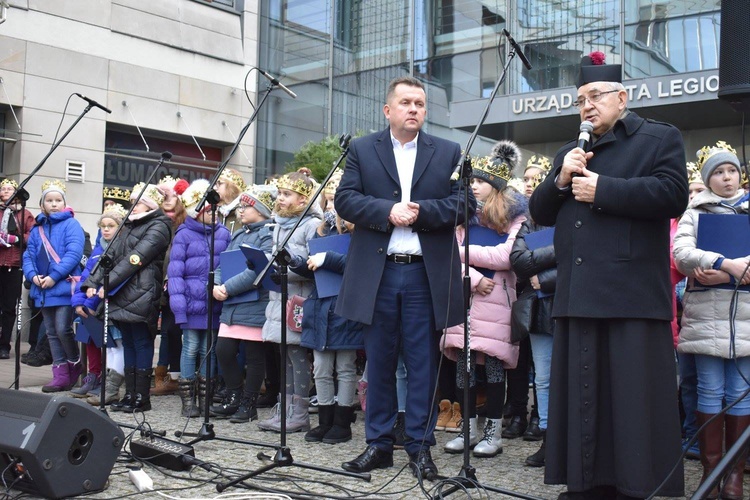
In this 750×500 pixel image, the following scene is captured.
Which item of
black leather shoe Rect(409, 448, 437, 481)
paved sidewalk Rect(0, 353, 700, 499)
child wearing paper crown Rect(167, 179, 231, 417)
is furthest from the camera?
child wearing paper crown Rect(167, 179, 231, 417)

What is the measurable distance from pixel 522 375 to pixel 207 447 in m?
2.29

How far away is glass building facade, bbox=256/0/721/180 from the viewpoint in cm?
1308

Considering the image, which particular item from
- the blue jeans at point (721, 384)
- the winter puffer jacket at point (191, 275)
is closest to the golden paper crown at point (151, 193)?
the winter puffer jacket at point (191, 275)

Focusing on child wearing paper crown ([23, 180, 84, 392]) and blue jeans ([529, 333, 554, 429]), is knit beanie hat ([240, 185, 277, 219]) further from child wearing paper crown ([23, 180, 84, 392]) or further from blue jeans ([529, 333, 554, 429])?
blue jeans ([529, 333, 554, 429])

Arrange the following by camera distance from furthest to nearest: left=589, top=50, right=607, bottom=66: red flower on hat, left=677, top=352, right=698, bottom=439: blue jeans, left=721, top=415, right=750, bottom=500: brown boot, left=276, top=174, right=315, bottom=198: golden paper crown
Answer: left=276, top=174, right=315, bottom=198: golden paper crown < left=677, top=352, right=698, bottom=439: blue jeans < left=721, top=415, right=750, bottom=500: brown boot < left=589, top=50, right=607, bottom=66: red flower on hat

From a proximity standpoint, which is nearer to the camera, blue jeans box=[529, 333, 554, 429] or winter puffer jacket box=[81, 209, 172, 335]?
blue jeans box=[529, 333, 554, 429]

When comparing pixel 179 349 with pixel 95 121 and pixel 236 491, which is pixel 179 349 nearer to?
pixel 236 491

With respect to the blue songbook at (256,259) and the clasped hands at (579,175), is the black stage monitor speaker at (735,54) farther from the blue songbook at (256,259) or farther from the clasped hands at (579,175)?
the blue songbook at (256,259)

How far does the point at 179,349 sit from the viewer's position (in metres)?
7.87

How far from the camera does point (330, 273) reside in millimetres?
5797

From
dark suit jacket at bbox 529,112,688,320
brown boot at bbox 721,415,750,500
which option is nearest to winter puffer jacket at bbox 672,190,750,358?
brown boot at bbox 721,415,750,500

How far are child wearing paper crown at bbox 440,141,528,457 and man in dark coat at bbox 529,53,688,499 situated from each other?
5.11 ft

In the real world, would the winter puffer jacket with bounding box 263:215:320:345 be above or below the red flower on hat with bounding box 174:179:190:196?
below

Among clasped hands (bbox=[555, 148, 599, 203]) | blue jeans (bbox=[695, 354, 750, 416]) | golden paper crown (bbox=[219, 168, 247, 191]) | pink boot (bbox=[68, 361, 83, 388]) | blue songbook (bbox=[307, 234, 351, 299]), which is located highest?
golden paper crown (bbox=[219, 168, 247, 191])
